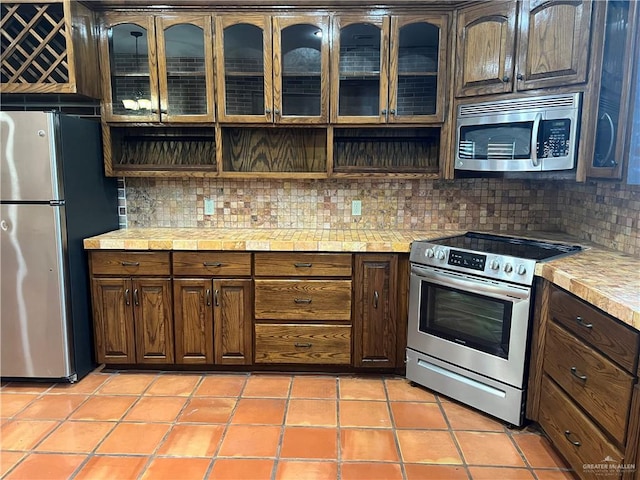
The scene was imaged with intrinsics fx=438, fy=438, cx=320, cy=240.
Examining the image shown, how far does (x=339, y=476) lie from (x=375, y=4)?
2612mm

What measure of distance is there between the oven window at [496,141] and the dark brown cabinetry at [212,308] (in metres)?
1.50

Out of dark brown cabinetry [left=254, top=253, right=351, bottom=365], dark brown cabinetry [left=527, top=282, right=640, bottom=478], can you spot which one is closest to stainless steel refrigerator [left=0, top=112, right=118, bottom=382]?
dark brown cabinetry [left=254, top=253, right=351, bottom=365]

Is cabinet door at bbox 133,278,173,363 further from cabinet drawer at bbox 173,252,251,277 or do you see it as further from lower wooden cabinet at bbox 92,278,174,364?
cabinet drawer at bbox 173,252,251,277

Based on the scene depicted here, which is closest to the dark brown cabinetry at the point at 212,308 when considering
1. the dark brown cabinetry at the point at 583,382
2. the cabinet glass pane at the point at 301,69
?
the cabinet glass pane at the point at 301,69

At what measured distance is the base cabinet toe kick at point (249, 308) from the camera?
2.68 meters

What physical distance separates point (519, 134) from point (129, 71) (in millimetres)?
2451

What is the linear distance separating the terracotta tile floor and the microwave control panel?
145cm

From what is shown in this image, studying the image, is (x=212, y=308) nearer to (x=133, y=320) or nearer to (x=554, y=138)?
(x=133, y=320)

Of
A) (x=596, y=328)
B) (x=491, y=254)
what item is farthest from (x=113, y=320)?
(x=596, y=328)

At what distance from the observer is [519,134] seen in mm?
2445

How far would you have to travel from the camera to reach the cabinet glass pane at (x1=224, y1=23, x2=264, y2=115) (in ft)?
9.13

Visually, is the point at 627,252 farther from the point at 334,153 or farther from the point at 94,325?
the point at 94,325

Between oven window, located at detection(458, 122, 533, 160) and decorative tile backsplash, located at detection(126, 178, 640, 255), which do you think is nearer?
oven window, located at detection(458, 122, 533, 160)

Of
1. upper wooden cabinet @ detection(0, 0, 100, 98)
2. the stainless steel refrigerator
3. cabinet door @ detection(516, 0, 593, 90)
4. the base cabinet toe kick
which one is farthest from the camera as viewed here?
the base cabinet toe kick
